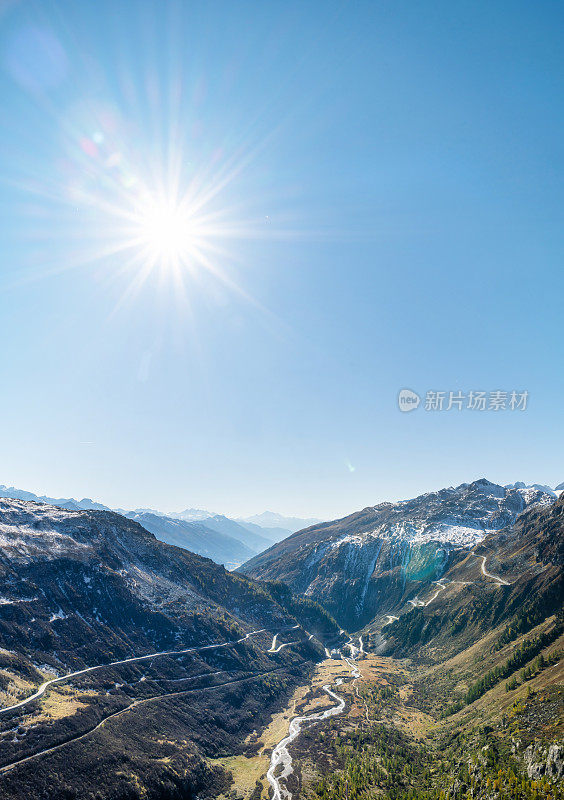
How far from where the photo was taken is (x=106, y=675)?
126 meters

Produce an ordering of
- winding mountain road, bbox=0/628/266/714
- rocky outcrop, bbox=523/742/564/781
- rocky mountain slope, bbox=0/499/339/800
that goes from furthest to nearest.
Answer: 1. winding mountain road, bbox=0/628/266/714
2. rocky mountain slope, bbox=0/499/339/800
3. rocky outcrop, bbox=523/742/564/781

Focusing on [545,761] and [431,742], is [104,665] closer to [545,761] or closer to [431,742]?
[431,742]

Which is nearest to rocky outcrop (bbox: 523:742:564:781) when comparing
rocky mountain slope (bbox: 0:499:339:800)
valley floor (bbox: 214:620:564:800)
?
valley floor (bbox: 214:620:564:800)

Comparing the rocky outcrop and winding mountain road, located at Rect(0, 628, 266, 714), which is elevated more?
the rocky outcrop

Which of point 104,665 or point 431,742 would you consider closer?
point 431,742

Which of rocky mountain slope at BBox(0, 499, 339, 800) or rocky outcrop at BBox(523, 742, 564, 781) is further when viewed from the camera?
rocky mountain slope at BBox(0, 499, 339, 800)

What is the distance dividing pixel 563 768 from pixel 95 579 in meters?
174

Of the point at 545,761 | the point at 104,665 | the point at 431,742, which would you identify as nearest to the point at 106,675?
the point at 104,665

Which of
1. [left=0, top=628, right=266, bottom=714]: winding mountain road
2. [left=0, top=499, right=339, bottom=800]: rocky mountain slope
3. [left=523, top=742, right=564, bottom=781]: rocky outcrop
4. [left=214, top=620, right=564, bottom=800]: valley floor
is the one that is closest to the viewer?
[left=523, top=742, right=564, bottom=781]: rocky outcrop

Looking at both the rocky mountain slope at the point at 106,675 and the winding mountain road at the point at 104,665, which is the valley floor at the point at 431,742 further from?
the winding mountain road at the point at 104,665

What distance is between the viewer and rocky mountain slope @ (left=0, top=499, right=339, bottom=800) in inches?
3398

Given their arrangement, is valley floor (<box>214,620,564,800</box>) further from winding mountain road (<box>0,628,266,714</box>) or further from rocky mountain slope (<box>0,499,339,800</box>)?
winding mountain road (<box>0,628,266,714</box>)

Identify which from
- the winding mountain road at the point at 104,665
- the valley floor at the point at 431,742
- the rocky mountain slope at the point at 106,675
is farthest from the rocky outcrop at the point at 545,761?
the winding mountain road at the point at 104,665

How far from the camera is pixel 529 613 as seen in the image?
15200 centimetres
